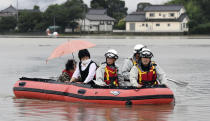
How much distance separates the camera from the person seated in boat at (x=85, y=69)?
14.7 meters

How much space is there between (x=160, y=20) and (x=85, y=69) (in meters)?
91.5

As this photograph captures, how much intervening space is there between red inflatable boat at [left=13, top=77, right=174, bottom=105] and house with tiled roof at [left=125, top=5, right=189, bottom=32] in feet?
296

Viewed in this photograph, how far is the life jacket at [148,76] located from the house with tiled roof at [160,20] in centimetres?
9106

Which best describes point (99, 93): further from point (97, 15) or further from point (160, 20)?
point (97, 15)

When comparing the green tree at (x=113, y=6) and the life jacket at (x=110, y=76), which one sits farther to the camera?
the green tree at (x=113, y=6)

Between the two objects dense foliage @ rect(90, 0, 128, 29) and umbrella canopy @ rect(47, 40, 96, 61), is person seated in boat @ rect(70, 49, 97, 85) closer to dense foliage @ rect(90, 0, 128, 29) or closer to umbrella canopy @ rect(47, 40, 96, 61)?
umbrella canopy @ rect(47, 40, 96, 61)

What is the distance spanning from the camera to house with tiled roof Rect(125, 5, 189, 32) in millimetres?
104875

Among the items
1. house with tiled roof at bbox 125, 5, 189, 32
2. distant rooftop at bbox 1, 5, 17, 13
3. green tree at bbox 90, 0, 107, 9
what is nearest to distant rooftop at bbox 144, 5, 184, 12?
house with tiled roof at bbox 125, 5, 189, 32

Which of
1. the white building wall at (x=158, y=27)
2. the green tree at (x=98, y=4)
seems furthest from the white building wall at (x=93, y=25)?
the green tree at (x=98, y=4)

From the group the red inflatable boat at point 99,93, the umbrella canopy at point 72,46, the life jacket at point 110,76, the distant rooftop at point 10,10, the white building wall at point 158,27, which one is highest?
the distant rooftop at point 10,10

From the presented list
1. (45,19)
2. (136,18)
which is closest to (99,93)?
(136,18)

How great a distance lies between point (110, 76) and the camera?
14.5 meters

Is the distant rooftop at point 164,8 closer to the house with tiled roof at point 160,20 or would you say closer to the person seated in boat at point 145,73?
the house with tiled roof at point 160,20

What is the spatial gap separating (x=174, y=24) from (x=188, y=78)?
82.6 metres
